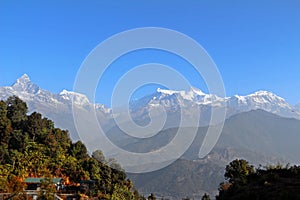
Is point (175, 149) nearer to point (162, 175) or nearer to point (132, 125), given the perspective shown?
point (132, 125)

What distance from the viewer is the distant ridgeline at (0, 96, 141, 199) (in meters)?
39.0

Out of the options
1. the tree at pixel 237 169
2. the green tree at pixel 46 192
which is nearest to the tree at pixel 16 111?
the green tree at pixel 46 192

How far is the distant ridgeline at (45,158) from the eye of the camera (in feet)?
128

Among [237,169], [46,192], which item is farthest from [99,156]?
[46,192]

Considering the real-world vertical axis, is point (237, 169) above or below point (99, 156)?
below

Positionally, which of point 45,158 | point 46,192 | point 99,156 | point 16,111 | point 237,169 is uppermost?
point 16,111

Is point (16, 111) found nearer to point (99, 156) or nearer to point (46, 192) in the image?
point (99, 156)

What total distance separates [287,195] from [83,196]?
84.8 feet

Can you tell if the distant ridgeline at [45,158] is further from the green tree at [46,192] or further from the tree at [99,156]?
the green tree at [46,192]

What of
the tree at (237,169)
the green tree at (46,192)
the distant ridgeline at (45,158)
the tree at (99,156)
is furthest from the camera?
the tree at (99,156)

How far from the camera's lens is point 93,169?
142ft

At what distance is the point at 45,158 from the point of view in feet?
136

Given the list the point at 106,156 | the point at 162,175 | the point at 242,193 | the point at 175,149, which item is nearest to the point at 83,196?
the point at 106,156

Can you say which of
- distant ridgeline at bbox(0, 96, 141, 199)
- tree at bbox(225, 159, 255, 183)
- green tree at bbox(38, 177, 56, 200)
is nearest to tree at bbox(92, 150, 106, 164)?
distant ridgeline at bbox(0, 96, 141, 199)
